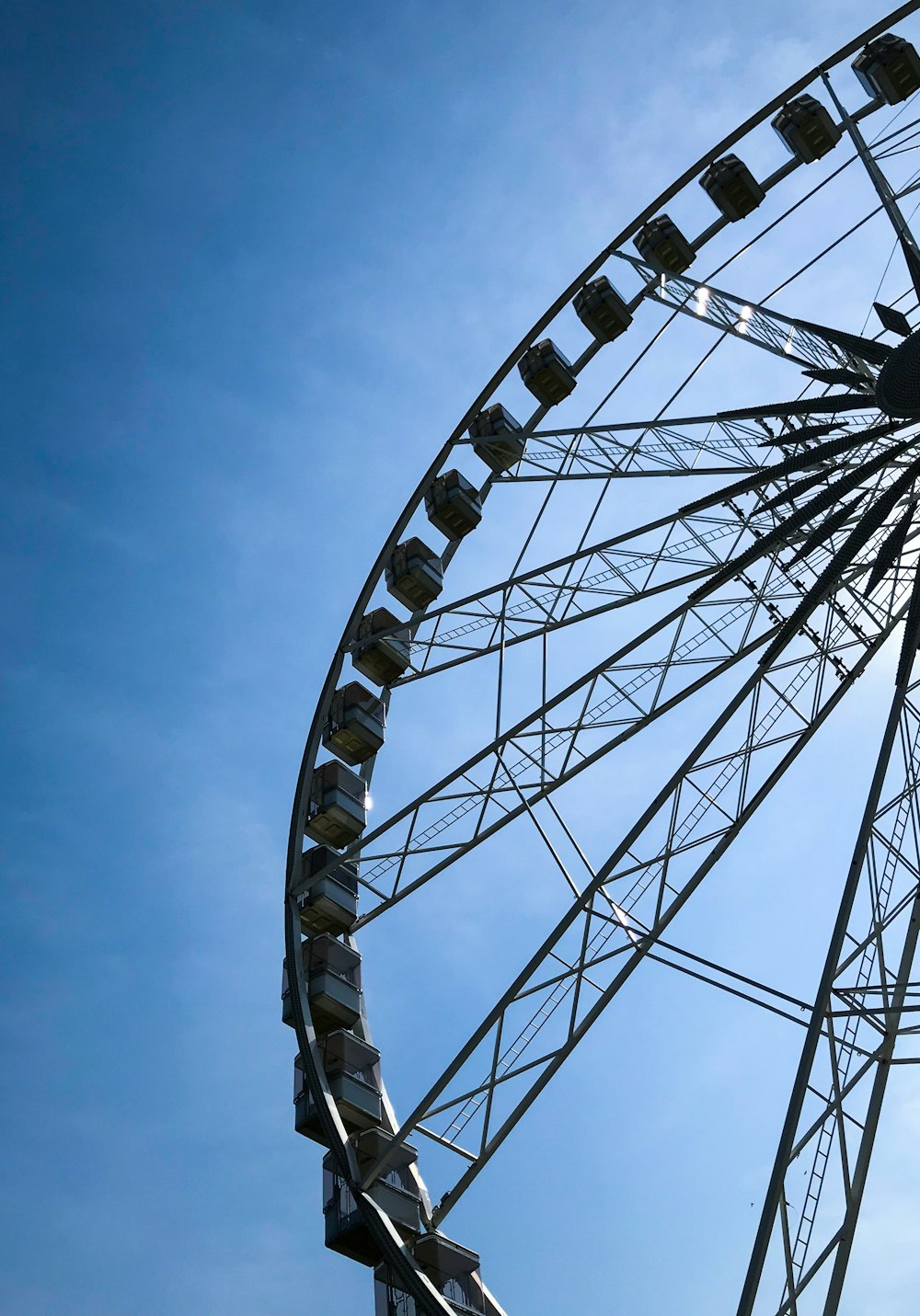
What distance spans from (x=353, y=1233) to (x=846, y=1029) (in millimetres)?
7371

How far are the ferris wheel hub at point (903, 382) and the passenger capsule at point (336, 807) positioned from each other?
36.7 ft

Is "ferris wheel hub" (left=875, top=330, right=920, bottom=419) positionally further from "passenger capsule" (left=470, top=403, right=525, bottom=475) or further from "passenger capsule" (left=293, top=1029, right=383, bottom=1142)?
"passenger capsule" (left=293, top=1029, right=383, bottom=1142)

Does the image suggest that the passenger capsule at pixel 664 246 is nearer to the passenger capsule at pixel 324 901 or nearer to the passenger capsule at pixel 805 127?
the passenger capsule at pixel 805 127

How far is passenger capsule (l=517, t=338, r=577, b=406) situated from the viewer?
25.5 metres

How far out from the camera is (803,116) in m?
23.2

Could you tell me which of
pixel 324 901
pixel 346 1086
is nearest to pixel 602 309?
pixel 324 901

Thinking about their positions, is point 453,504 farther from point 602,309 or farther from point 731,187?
point 731,187

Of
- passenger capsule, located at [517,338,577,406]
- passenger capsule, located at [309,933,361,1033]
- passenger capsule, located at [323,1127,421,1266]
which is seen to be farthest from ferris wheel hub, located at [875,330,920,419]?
passenger capsule, located at [323,1127,421,1266]

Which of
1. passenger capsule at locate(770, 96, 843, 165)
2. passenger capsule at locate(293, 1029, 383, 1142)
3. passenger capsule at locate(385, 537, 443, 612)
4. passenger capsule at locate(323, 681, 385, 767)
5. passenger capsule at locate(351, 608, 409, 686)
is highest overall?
passenger capsule at locate(770, 96, 843, 165)

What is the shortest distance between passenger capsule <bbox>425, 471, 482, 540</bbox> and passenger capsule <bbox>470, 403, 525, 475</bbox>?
2.09 feet

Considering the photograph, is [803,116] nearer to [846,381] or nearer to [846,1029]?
[846,381]

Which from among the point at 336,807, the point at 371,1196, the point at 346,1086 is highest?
the point at 336,807

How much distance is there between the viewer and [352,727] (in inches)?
1001

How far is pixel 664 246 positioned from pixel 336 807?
11274mm
